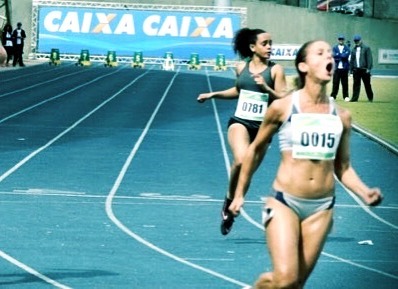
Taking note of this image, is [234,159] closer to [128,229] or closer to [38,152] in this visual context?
[128,229]

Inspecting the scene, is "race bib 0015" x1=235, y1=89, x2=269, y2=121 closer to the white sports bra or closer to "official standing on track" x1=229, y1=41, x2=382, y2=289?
"official standing on track" x1=229, y1=41, x2=382, y2=289

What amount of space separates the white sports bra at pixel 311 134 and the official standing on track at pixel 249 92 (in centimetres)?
488

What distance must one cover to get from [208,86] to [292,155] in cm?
4094

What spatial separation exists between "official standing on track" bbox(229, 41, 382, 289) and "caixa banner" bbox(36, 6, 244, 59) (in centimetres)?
6389

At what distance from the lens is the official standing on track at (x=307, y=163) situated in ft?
26.9

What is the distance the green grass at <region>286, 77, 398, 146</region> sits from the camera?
96.8 feet

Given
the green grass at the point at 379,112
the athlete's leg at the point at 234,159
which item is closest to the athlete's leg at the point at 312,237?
the athlete's leg at the point at 234,159

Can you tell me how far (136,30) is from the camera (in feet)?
242

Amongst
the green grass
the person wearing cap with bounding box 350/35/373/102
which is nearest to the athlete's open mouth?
the green grass

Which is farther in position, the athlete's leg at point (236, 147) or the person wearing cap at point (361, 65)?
the person wearing cap at point (361, 65)

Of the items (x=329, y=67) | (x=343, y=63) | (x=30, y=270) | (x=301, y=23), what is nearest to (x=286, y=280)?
(x=329, y=67)

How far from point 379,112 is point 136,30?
127 ft

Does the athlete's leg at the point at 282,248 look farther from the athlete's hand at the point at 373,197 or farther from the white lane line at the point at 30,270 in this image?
the white lane line at the point at 30,270

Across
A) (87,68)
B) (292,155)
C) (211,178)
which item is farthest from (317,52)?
(87,68)
